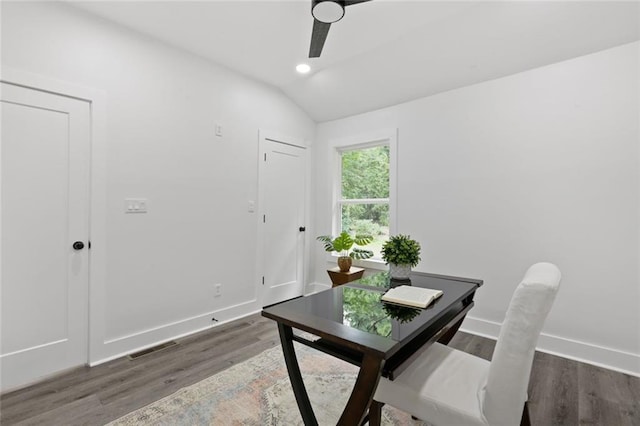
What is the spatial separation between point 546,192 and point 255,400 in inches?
111

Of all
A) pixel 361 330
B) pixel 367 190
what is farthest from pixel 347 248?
pixel 361 330

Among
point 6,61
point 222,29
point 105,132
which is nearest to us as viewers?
point 6,61

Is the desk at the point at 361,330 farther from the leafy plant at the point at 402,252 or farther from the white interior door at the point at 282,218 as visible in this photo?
the white interior door at the point at 282,218

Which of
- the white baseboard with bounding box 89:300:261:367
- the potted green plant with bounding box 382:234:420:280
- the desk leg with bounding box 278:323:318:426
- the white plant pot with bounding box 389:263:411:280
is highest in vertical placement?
the potted green plant with bounding box 382:234:420:280

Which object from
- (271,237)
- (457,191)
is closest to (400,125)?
(457,191)

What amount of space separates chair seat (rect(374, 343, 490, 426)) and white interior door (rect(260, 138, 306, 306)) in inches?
100

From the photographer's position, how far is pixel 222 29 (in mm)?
2631

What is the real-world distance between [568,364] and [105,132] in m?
4.10

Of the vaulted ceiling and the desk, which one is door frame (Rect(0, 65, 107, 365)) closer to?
the vaulted ceiling

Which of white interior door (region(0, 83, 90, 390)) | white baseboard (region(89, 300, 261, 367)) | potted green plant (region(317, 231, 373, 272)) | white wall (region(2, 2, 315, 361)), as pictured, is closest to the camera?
white interior door (region(0, 83, 90, 390))

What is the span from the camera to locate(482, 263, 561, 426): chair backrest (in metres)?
1.03

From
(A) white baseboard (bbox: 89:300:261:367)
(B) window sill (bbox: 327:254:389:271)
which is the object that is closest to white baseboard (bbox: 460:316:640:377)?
(B) window sill (bbox: 327:254:389:271)

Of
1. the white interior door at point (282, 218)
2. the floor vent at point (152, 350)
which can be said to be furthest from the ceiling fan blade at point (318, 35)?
the floor vent at point (152, 350)

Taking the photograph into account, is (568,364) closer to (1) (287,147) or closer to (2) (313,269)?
(2) (313,269)
